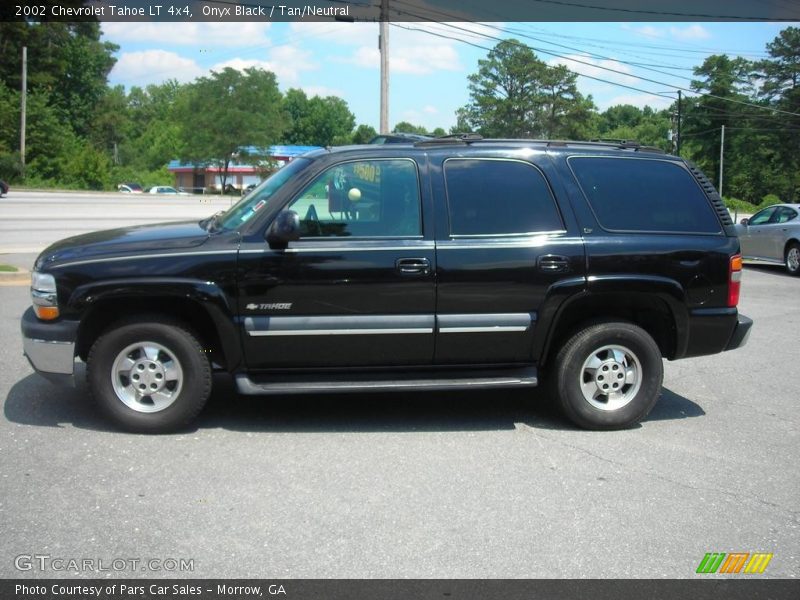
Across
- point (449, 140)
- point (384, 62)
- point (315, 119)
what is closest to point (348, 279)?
point (449, 140)

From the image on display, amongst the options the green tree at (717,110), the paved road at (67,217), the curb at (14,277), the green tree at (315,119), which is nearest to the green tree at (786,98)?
the green tree at (717,110)

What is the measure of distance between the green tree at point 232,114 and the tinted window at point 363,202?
54226mm

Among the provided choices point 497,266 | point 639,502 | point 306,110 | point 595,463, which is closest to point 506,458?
point 595,463

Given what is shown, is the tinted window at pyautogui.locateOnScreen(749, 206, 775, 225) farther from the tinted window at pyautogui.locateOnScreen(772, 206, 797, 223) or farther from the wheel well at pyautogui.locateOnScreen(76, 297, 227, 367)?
the wheel well at pyautogui.locateOnScreen(76, 297, 227, 367)

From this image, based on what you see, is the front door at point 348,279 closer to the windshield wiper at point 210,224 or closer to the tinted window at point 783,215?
the windshield wiper at point 210,224

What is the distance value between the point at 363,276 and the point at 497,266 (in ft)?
3.09

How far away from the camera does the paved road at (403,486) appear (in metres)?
3.84

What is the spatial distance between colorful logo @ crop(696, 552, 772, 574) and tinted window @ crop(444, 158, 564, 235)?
2552mm

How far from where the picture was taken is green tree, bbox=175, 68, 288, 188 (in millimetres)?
58219

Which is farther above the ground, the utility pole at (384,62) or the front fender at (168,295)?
the utility pole at (384,62)

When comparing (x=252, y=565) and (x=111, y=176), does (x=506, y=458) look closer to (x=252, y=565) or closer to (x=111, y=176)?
(x=252, y=565)

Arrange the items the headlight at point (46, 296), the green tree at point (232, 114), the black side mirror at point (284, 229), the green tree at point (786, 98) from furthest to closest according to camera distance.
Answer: the green tree at point (786, 98)
the green tree at point (232, 114)
the headlight at point (46, 296)
the black side mirror at point (284, 229)

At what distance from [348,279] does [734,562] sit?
9.43 feet

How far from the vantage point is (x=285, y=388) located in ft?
17.6
